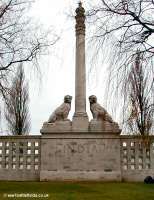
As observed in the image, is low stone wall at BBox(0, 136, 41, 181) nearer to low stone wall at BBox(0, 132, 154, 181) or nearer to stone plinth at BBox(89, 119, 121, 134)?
low stone wall at BBox(0, 132, 154, 181)

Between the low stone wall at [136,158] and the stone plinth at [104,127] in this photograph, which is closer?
the stone plinth at [104,127]

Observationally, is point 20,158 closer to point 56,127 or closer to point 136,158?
point 56,127

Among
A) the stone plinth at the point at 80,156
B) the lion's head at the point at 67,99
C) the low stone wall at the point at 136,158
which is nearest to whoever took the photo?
the stone plinth at the point at 80,156

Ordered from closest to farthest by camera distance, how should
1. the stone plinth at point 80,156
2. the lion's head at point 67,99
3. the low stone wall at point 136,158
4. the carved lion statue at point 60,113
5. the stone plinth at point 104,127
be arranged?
the stone plinth at point 80,156, the stone plinth at point 104,127, the low stone wall at point 136,158, the carved lion statue at point 60,113, the lion's head at point 67,99

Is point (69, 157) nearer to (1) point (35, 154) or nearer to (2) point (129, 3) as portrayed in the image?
(1) point (35, 154)

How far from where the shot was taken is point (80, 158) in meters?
21.1

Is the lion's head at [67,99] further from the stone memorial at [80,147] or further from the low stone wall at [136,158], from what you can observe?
the low stone wall at [136,158]

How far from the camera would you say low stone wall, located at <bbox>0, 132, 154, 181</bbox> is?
68.8ft

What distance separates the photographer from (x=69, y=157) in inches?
832

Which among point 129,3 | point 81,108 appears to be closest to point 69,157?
point 81,108

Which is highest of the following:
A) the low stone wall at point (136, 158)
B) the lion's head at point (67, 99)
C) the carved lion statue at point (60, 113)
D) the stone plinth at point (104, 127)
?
the lion's head at point (67, 99)

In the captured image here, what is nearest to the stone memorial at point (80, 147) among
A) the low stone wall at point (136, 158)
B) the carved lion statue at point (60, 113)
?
the carved lion statue at point (60, 113)

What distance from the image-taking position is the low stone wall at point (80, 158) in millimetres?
20969

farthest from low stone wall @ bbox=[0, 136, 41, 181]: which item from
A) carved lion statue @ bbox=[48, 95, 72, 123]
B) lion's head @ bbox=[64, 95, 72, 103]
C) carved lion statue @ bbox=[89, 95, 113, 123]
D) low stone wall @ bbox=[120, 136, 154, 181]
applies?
low stone wall @ bbox=[120, 136, 154, 181]
